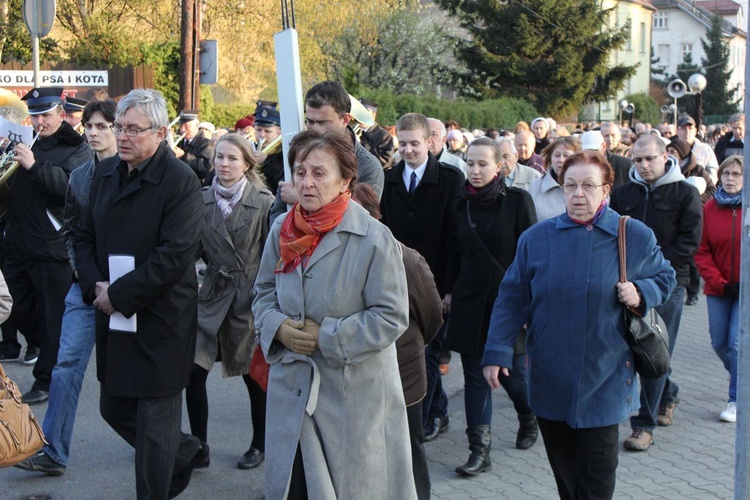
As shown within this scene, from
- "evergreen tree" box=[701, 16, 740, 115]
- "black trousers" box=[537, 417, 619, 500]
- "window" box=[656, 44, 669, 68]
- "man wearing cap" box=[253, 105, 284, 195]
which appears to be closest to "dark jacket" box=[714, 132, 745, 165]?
"man wearing cap" box=[253, 105, 284, 195]

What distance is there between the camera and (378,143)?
8945 mm

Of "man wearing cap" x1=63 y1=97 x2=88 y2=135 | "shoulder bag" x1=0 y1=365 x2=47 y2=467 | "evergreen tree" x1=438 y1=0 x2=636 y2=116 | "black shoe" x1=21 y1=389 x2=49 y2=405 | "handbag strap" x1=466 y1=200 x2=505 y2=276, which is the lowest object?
"black shoe" x1=21 y1=389 x2=49 y2=405

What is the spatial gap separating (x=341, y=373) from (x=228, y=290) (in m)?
2.08

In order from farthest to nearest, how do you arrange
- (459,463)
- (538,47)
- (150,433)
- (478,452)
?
(538,47) → (459,463) → (478,452) → (150,433)

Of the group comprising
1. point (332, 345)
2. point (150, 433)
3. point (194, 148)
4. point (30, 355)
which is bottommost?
point (30, 355)

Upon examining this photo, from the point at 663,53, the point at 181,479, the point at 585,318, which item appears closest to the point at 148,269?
the point at 181,479

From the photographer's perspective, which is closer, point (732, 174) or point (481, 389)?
point (481, 389)

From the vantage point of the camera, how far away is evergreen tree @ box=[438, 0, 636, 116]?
4781 centimetres

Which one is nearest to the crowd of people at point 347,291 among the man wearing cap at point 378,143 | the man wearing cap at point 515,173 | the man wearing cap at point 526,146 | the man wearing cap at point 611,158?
the man wearing cap at point 515,173

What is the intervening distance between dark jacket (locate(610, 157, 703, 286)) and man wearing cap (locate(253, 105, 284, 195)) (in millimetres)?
2402

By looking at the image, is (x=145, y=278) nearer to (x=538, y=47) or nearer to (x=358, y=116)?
(x=358, y=116)

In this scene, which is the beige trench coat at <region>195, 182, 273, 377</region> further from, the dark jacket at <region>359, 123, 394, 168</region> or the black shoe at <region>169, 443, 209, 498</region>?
the dark jacket at <region>359, 123, 394, 168</region>

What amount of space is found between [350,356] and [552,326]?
1026mm

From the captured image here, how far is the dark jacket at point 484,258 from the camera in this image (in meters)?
6.19
